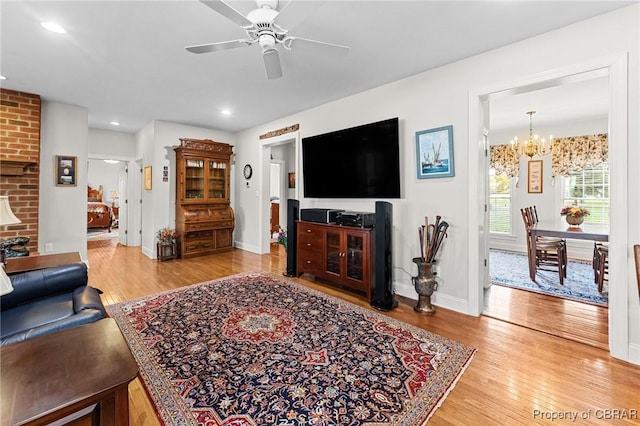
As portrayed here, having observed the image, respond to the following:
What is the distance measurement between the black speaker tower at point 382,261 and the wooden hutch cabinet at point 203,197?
3657 mm

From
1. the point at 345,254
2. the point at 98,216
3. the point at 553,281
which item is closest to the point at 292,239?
the point at 345,254

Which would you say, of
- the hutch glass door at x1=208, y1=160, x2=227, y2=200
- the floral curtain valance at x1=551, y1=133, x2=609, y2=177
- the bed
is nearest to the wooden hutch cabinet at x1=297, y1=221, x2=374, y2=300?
the hutch glass door at x1=208, y1=160, x2=227, y2=200

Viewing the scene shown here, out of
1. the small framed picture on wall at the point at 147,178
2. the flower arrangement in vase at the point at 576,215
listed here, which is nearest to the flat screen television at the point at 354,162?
the flower arrangement in vase at the point at 576,215

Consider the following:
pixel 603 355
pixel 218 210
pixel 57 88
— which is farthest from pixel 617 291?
pixel 57 88

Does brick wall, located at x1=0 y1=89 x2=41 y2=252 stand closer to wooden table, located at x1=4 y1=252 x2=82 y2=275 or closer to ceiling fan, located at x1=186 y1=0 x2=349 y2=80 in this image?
wooden table, located at x1=4 y1=252 x2=82 y2=275

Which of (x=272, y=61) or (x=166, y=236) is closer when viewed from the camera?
(x=272, y=61)

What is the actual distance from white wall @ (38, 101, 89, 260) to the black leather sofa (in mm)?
2875

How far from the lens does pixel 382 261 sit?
2.98 meters

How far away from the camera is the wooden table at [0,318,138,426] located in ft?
2.76

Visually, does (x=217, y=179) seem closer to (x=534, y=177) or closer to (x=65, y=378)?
(x=65, y=378)

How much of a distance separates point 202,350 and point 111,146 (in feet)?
18.8

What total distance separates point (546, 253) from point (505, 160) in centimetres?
248

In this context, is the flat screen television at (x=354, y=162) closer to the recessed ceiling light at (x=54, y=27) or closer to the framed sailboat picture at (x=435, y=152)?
the framed sailboat picture at (x=435, y=152)

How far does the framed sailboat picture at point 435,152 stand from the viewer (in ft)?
9.50
